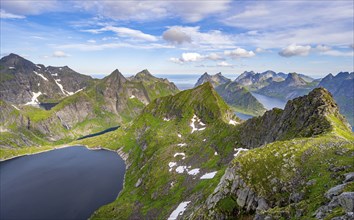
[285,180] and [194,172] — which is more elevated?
[285,180]

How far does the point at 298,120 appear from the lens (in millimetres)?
111750

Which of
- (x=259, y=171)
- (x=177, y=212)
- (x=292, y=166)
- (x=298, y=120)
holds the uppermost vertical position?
(x=298, y=120)

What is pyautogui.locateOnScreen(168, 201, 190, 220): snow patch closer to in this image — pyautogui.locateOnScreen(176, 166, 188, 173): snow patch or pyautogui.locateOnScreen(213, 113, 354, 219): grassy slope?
pyautogui.locateOnScreen(213, 113, 354, 219): grassy slope

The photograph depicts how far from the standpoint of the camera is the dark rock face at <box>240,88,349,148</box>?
3728 inches

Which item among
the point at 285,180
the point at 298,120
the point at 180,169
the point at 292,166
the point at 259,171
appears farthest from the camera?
the point at 180,169

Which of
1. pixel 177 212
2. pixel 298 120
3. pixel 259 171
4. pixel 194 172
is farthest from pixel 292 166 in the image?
pixel 194 172

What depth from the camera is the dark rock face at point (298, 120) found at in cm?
9470

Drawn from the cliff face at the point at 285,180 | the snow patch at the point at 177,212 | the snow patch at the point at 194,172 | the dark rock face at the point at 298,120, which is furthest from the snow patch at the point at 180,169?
the cliff face at the point at 285,180

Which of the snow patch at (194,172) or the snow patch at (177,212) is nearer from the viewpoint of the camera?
the snow patch at (177,212)

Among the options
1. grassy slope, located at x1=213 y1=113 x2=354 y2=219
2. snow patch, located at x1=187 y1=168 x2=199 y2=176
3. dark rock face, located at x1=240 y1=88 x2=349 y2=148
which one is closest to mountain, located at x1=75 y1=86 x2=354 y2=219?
dark rock face, located at x1=240 y1=88 x2=349 y2=148

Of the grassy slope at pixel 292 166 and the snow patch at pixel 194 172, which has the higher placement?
the grassy slope at pixel 292 166

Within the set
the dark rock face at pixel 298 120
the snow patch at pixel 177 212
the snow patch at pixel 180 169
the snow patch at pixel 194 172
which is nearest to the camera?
the dark rock face at pixel 298 120

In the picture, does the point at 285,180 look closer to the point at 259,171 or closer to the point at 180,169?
the point at 259,171

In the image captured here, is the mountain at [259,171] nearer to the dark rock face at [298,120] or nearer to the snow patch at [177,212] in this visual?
the dark rock face at [298,120]
